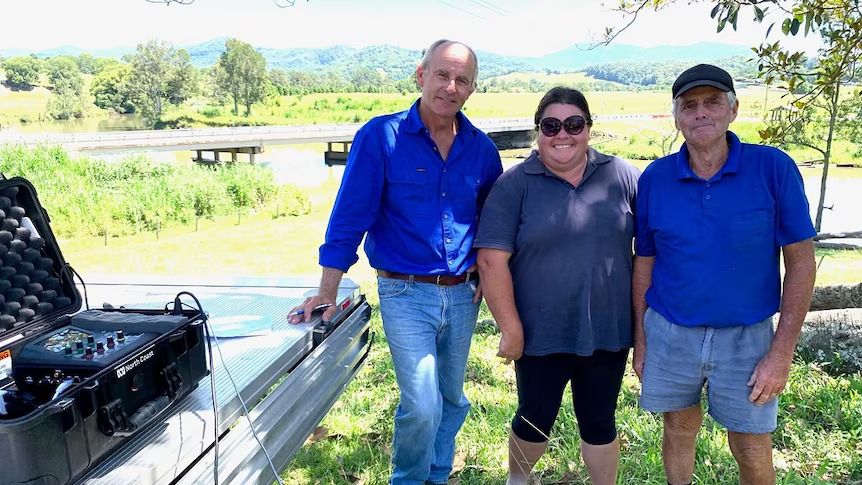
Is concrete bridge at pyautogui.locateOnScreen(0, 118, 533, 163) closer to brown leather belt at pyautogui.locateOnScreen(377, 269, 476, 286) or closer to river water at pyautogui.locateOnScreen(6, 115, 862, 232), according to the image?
river water at pyautogui.locateOnScreen(6, 115, 862, 232)

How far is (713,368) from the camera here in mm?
2043

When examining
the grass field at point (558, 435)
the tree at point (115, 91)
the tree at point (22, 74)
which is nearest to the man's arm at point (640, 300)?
the grass field at point (558, 435)

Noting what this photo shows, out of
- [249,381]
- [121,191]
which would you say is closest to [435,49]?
[249,381]

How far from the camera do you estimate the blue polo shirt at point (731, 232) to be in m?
1.91

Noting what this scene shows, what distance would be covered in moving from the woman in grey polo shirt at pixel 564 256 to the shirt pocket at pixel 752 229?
14.1 inches

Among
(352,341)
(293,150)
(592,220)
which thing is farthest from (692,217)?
(293,150)

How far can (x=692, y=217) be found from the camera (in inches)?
78.2

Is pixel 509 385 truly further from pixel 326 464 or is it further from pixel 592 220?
pixel 592 220

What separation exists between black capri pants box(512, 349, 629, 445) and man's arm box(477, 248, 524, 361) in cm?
13

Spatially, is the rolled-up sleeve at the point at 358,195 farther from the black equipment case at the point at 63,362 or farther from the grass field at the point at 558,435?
the grass field at the point at 558,435

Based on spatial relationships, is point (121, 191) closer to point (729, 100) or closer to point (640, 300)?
point (640, 300)

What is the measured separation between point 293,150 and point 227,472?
4590cm

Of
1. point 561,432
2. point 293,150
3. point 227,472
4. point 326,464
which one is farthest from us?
point 293,150

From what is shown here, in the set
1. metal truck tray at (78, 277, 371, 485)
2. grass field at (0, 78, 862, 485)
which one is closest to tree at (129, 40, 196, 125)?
grass field at (0, 78, 862, 485)
